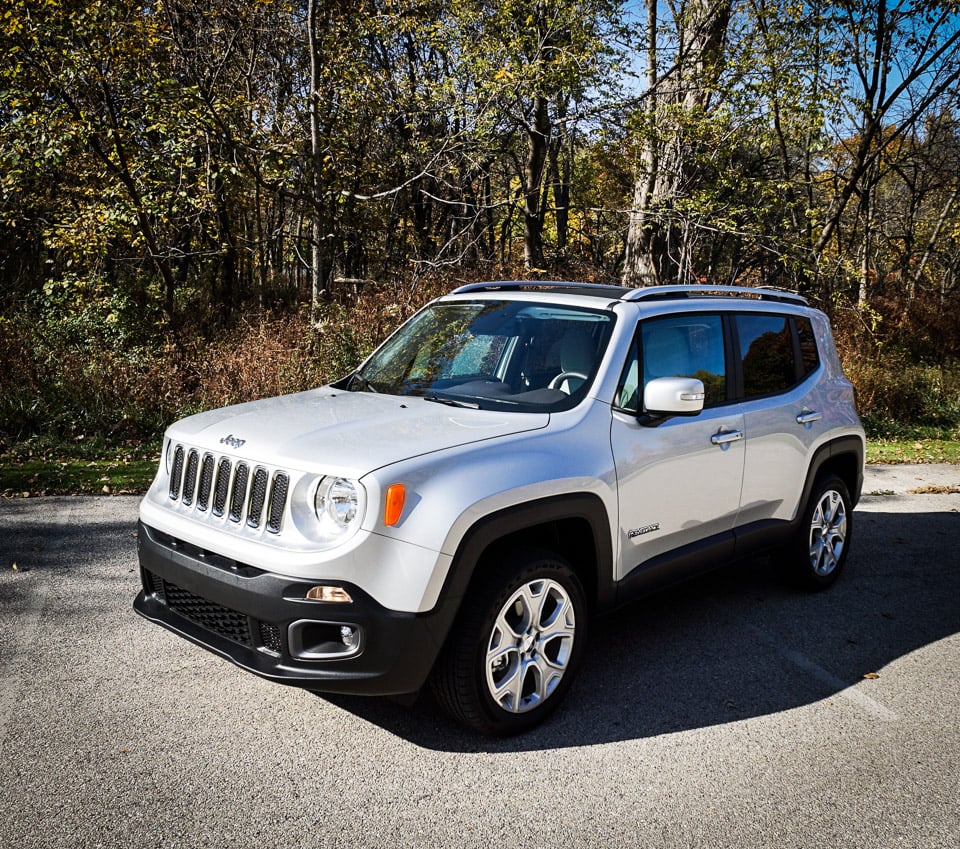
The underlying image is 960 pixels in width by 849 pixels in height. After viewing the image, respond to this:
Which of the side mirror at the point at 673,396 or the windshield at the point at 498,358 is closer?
the side mirror at the point at 673,396

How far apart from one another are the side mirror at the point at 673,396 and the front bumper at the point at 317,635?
1.43 meters

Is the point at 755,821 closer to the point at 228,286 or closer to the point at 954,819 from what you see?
the point at 954,819

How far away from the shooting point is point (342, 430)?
368 cm

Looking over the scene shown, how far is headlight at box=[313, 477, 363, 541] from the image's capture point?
10.6 feet

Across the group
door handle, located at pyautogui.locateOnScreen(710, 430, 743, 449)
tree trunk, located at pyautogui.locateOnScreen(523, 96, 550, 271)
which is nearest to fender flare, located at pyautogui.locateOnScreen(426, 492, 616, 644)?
door handle, located at pyautogui.locateOnScreen(710, 430, 743, 449)

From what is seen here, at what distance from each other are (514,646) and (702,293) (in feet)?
8.02

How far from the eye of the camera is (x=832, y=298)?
16.1 meters

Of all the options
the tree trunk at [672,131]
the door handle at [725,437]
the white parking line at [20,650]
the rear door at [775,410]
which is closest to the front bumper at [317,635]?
the white parking line at [20,650]

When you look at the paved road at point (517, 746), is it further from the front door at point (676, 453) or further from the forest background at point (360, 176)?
the forest background at point (360, 176)

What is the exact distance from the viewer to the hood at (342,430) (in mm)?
3369

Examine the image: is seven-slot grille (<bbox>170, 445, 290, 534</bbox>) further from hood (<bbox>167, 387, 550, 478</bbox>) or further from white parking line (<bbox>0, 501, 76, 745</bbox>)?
white parking line (<bbox>0, 501, 76, 745</bbox>)

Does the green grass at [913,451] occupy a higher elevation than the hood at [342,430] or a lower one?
lower

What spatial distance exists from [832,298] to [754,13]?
5.25 meters

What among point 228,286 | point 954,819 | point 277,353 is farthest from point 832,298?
point 954,819
